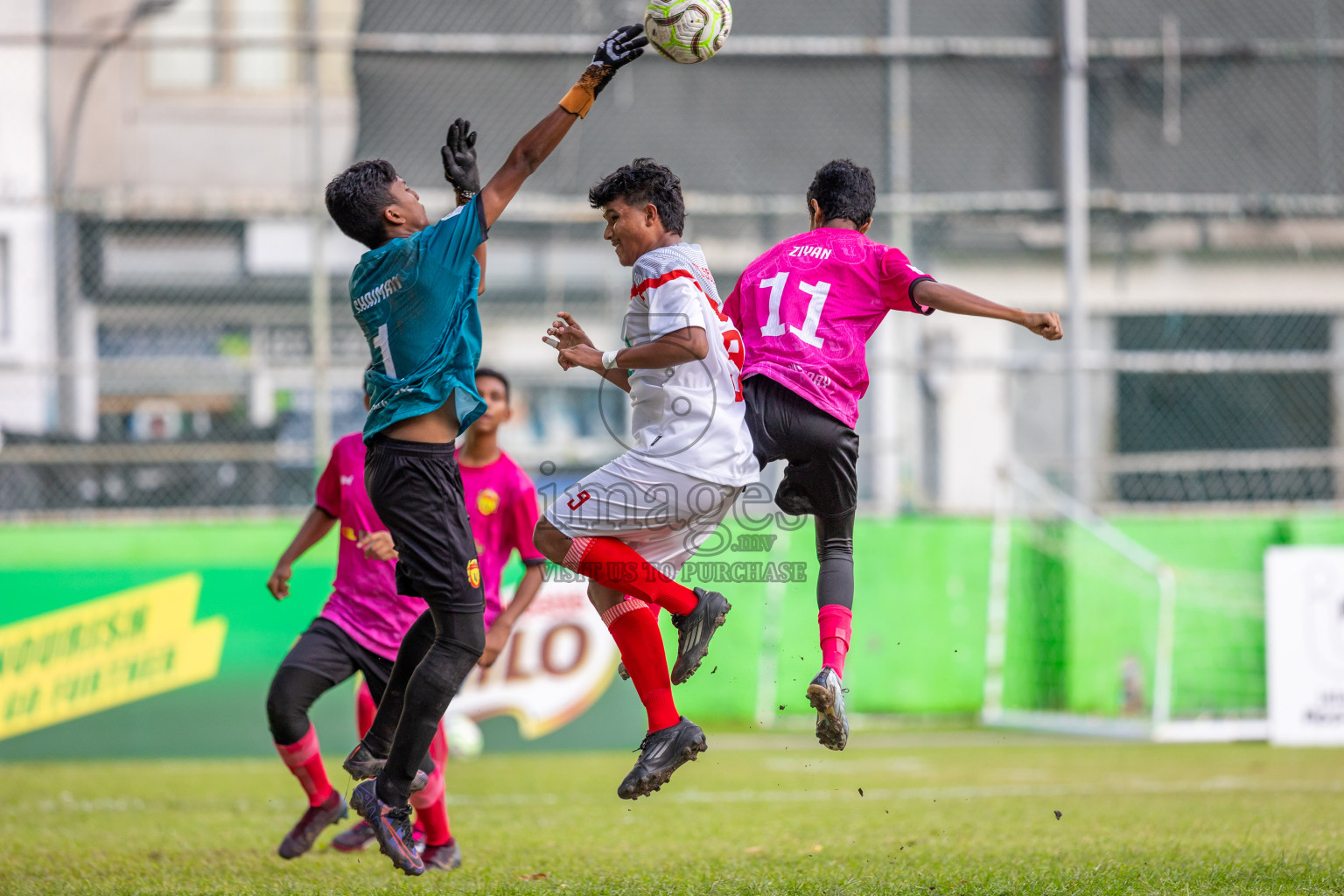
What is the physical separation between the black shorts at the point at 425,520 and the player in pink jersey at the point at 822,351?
3.94 feet

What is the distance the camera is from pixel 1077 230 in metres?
13.2

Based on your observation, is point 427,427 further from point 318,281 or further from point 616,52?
point 318,281

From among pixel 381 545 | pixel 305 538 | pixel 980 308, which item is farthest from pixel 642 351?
pixel 305 538

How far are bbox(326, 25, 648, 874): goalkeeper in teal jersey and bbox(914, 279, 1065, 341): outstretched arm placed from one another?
1.45 metres

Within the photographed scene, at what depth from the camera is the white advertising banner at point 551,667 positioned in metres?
11.1

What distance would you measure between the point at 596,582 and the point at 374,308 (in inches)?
52.8

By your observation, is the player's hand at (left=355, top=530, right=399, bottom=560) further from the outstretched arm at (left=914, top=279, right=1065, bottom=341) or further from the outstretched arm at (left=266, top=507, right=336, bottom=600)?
the outstretched arm at (left=914, top=279, right=1065, bottom=341)

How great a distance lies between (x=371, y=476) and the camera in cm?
498

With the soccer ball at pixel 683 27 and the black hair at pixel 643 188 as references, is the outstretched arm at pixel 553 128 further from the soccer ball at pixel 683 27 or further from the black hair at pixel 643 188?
the soccer ball at pixel 683 27

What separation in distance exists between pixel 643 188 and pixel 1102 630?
889cm

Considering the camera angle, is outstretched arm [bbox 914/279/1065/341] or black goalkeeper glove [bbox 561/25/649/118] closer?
black goalkeeper glove [bbox 561/25/649/118]

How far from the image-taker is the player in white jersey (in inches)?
195

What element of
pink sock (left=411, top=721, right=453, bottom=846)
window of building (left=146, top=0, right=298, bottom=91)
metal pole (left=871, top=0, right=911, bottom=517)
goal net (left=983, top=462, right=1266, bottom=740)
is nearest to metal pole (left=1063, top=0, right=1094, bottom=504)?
goal net (left=983, top=462, right=1266, bottom=740)

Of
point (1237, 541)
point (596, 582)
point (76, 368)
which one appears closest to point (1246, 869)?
point (596, 582)
